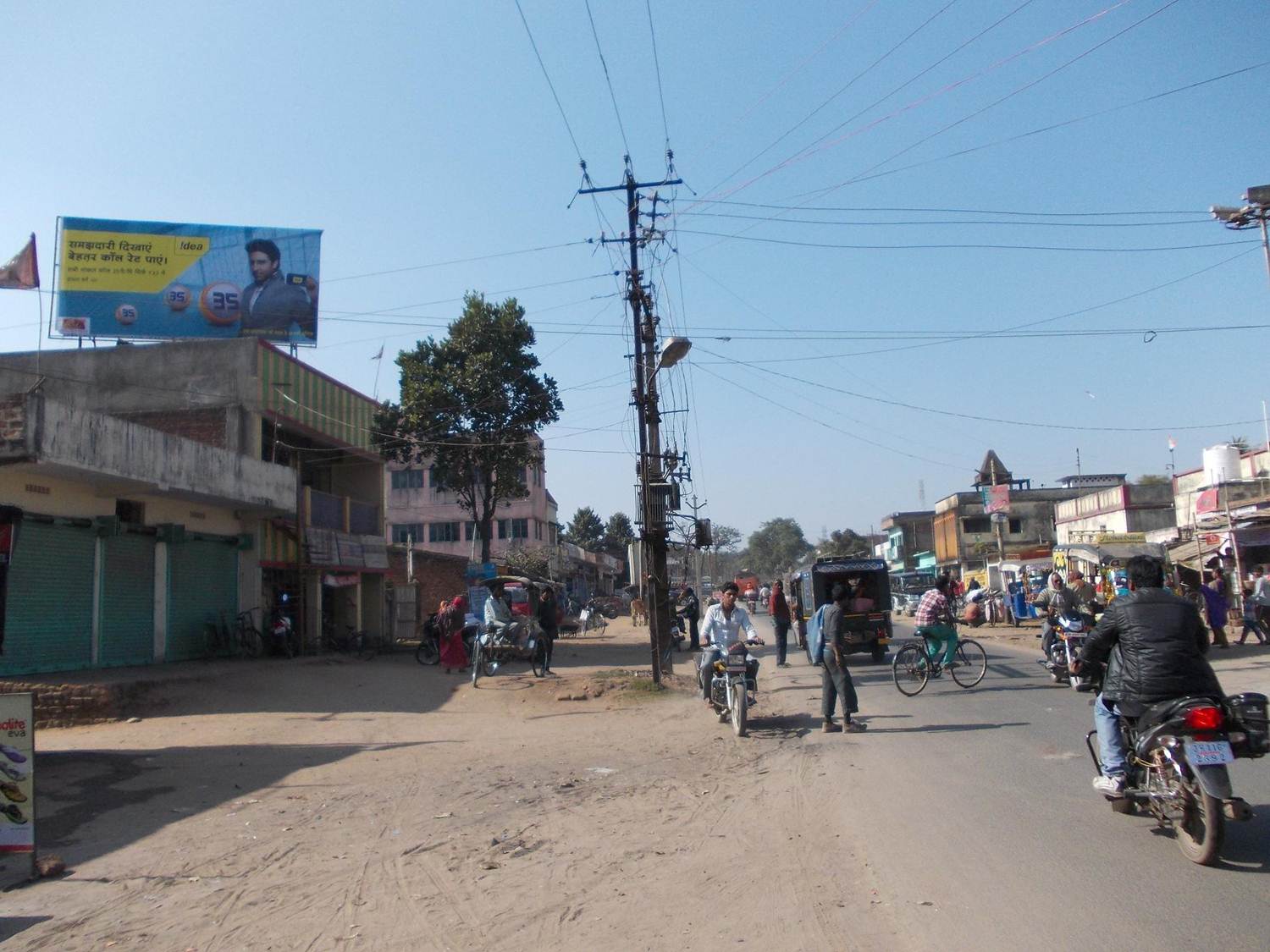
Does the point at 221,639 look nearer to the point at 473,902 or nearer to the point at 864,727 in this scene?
the point at 864,727

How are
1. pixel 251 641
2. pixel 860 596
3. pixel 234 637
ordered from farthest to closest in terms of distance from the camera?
pixel 251 641
pixel 860 596
pixel 234 637

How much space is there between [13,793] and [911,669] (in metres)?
12.1

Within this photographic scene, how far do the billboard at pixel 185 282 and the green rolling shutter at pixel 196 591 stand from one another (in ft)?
27.9

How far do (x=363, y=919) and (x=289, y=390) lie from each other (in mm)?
21784

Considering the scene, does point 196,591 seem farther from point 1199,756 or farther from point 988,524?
point 988,524

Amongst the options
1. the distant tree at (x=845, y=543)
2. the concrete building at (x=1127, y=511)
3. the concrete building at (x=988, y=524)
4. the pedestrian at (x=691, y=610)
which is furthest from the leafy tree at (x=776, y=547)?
the pedestrian at (x=691, y=610)

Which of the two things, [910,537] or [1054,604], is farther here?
[910,537]

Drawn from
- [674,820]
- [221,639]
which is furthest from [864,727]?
[221,639]

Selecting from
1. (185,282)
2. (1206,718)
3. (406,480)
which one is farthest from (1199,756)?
(406,480)

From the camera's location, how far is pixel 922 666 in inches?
586

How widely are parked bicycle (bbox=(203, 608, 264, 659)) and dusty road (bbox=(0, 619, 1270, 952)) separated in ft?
28.7

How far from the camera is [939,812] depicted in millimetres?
7148

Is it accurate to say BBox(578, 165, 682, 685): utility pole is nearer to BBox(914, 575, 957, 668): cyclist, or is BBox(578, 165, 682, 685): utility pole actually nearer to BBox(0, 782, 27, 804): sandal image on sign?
BBox(914, 575, 957, 668): cyclist

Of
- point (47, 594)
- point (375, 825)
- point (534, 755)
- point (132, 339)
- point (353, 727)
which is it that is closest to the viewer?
point (375, 825)
